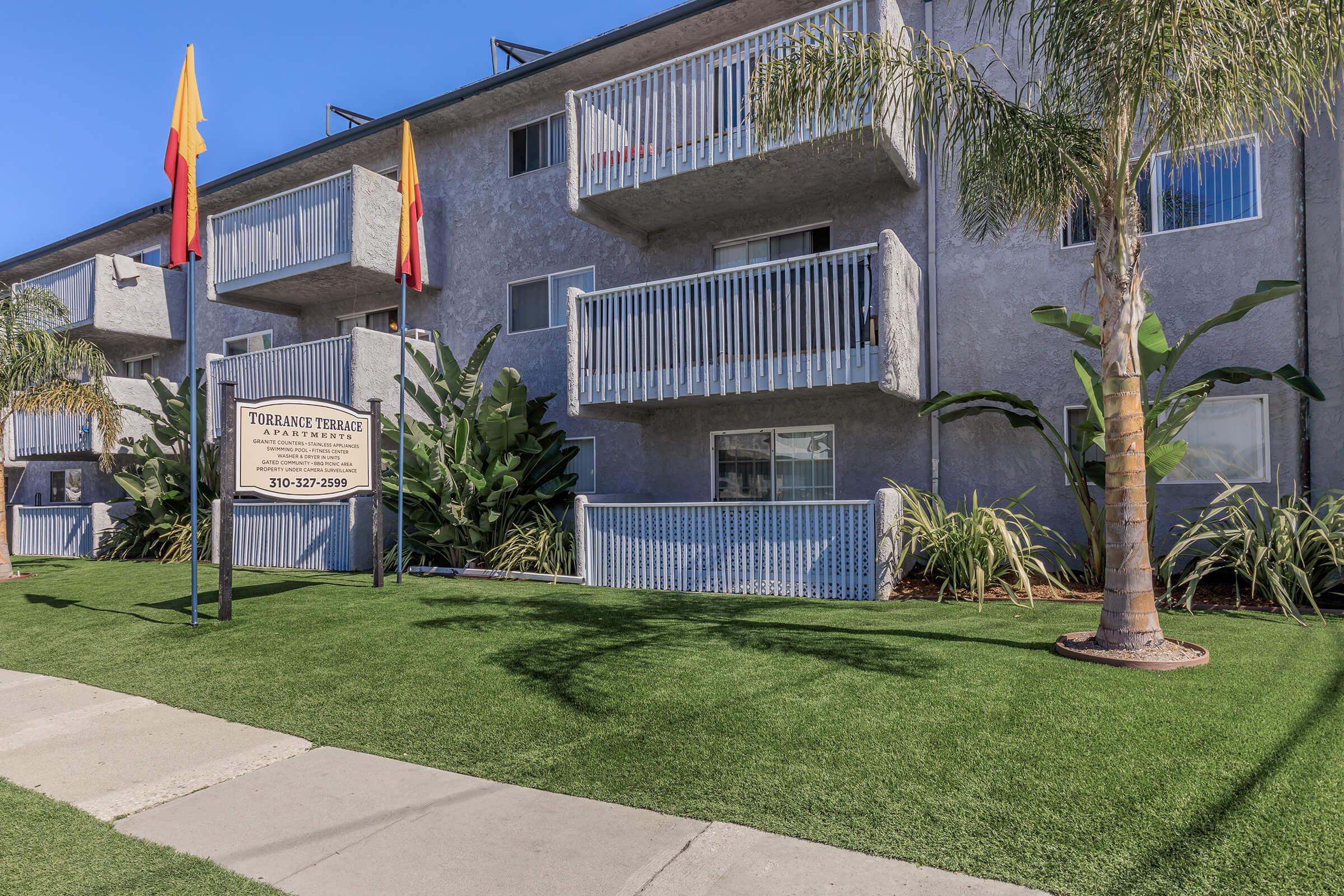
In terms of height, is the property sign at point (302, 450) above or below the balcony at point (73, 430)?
below

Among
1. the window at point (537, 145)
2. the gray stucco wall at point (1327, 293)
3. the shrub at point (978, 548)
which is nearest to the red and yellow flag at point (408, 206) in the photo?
the window at point (537, 145)

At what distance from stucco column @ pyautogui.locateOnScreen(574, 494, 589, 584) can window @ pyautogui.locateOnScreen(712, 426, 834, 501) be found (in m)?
2.52

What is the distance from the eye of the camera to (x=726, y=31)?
43.1 ft

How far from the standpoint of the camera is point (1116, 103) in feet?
20.0

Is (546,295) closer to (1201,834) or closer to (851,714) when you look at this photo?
(851,714)

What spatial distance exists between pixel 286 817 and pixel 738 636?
161 inches

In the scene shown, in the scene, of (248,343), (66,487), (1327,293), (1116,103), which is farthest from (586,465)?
(66,487)

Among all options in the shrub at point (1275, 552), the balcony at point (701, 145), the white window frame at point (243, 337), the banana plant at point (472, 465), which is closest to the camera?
the shrub at point (1275, 552)

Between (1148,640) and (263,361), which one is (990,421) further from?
(263,361)

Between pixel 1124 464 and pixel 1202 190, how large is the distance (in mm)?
5741

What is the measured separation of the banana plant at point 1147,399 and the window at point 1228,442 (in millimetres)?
262

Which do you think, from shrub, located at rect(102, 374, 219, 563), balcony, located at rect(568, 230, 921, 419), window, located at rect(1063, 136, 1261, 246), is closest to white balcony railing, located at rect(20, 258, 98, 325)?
shrub, located at rect(102, 374, 219, 563)

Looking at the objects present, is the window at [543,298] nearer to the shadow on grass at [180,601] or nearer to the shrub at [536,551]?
the shrub at [536,551]

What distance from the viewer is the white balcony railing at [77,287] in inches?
775
